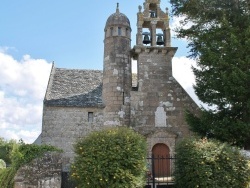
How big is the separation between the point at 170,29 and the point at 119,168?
1270 cm

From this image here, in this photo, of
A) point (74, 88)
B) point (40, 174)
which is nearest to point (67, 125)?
point (74, 88)

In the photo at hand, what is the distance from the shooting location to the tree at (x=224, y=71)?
1466 cm

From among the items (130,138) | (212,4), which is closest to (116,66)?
(212,4)

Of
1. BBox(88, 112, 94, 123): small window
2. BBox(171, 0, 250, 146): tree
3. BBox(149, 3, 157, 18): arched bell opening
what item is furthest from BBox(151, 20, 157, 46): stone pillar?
BBox(88, 112, 94, 123): small window

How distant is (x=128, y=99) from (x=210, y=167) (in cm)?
891

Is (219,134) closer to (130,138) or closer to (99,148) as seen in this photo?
(130,138)

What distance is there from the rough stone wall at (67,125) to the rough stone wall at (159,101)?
265 cm

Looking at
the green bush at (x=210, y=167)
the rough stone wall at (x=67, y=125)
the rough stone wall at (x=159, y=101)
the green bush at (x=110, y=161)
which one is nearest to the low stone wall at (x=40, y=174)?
the green bush at (x=110, y=161)

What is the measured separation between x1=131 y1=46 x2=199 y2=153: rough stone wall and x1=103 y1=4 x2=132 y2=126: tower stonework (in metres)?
0.61

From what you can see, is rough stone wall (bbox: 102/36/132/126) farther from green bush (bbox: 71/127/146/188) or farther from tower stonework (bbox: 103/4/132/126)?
green bush (bbox: 71/127/146/188)

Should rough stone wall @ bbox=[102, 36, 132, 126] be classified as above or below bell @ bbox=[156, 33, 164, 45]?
below

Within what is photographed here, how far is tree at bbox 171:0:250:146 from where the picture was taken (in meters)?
14.7

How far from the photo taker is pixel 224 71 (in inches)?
594

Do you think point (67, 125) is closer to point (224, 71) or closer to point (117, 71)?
point (117, 71)
